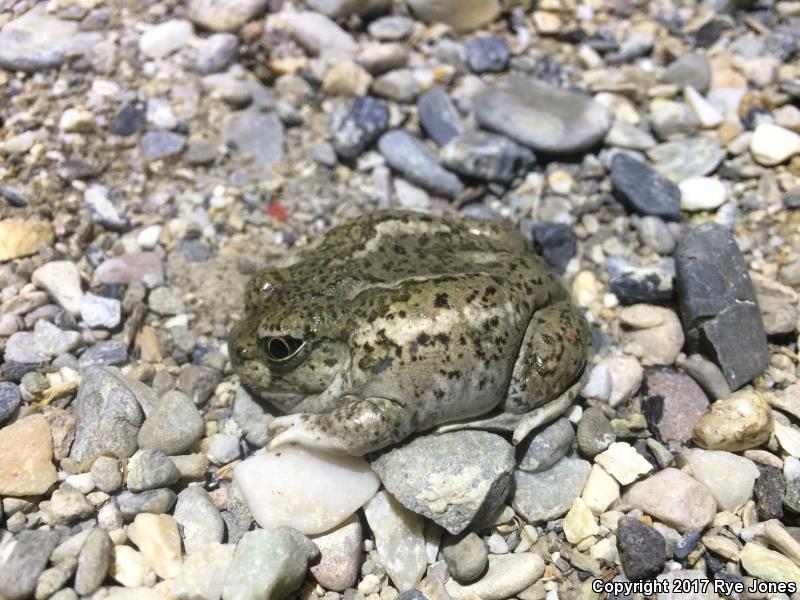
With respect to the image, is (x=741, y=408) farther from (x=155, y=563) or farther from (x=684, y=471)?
(x=155, y=563)

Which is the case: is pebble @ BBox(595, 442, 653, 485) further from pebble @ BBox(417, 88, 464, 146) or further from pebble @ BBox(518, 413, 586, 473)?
pebble @ BBox(417, 88, 464, 146)

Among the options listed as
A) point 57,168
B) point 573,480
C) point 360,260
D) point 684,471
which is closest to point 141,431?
point 360,260

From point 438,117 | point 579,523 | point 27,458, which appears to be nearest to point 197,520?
point 27,458

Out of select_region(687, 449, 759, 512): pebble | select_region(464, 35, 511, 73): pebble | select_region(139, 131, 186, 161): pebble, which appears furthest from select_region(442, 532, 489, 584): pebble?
select_region(464, 35, 511, 73): pebble

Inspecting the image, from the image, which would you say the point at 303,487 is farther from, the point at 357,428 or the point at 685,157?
the point at 685,157

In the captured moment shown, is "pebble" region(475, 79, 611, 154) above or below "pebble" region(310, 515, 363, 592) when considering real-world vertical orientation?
above

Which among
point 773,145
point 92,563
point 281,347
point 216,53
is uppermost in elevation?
point 216,53

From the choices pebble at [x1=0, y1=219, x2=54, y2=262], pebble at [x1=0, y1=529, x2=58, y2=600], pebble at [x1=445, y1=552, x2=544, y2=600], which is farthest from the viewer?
pebble at [x1=0, y1=219, x2=54, y2=262]
